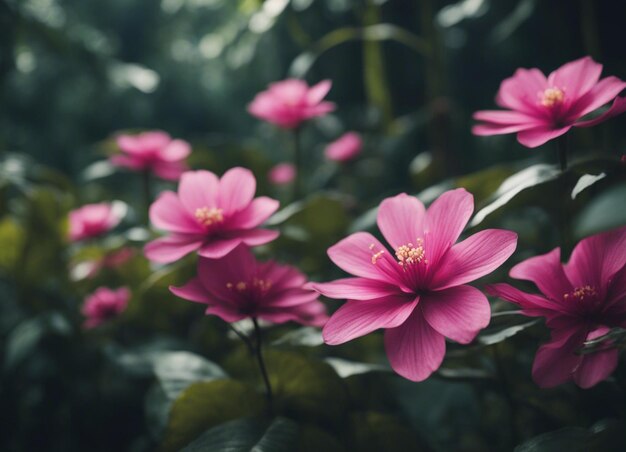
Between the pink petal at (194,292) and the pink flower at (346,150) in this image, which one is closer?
the pink petal at (194,292)

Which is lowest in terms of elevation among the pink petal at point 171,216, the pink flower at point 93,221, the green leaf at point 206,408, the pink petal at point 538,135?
the green leaf at point 206,408

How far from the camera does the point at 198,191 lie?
2.06 ft

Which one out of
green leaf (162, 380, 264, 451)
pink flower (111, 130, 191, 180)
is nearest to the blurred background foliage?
green leaf (162, 380, 264, 451)

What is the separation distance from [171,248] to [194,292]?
0.07 metres

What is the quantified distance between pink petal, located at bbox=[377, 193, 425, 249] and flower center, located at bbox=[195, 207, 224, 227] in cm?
18

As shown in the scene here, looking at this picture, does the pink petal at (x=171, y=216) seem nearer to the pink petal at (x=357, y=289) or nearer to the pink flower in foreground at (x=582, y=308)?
the pink petal at (x=357, y=289)

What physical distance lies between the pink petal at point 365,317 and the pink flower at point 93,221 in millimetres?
701

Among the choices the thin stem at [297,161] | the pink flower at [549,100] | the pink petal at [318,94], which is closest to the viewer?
the pink flower at [549,100]

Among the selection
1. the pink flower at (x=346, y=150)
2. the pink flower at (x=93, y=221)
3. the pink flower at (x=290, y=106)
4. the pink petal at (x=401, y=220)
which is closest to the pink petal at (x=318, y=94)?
the pink flower at (x=290, y=106)

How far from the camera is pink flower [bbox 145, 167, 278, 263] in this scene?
0.57m

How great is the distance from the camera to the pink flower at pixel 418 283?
1.38 ft

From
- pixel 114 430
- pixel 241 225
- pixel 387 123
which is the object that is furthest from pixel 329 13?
pixel 114 430

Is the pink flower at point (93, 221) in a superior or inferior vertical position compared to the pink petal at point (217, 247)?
inferior

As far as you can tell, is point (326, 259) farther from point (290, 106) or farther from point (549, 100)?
point (549, 100)
